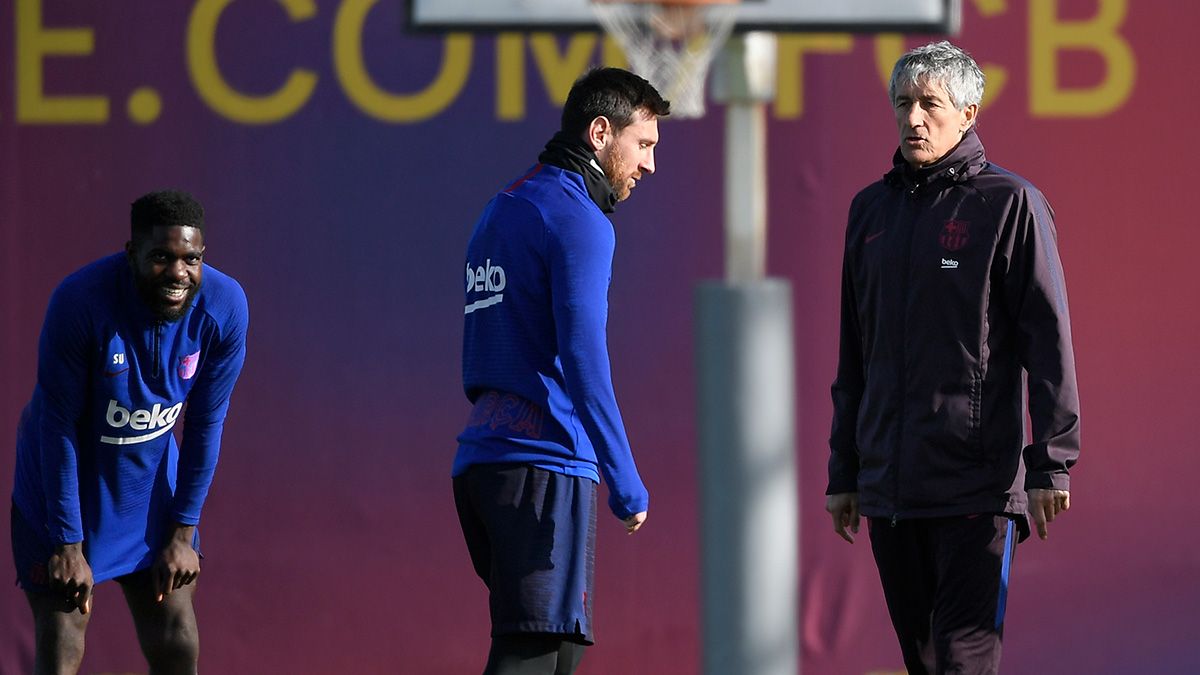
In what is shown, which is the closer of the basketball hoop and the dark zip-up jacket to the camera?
the dark zip-up jacket

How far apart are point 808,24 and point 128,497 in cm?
198

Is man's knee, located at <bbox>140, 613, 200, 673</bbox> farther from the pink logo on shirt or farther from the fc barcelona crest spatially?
the fc barcelona crest

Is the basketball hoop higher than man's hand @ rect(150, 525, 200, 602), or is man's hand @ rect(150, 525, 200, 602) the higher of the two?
the basketball hoop

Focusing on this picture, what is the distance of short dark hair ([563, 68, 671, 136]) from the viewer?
3.85 metres

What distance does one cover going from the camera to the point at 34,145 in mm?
Result: 5699

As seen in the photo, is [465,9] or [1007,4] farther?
[1007,4]

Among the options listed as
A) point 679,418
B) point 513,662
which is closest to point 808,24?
point 513,662

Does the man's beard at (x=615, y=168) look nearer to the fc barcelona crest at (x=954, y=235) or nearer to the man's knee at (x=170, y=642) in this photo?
the fc barcelona crest at (x=954, y=235)

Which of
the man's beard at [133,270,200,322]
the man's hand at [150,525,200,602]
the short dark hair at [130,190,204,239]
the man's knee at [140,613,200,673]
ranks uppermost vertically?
the short dark hair at [130,190,204,239]

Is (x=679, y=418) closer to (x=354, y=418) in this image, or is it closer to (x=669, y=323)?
(x=669, y=323)

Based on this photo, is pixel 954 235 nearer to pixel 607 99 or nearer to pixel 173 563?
pixel 607 99

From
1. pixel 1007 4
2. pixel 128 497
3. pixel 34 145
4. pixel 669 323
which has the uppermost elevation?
pixel 1007 4

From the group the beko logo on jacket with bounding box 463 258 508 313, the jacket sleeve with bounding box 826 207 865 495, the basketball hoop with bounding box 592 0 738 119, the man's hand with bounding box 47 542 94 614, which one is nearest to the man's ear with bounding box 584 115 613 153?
the basketball hoop with bounding box 592 0 738 119

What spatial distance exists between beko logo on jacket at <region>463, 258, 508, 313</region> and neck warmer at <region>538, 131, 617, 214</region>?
0.89ft
